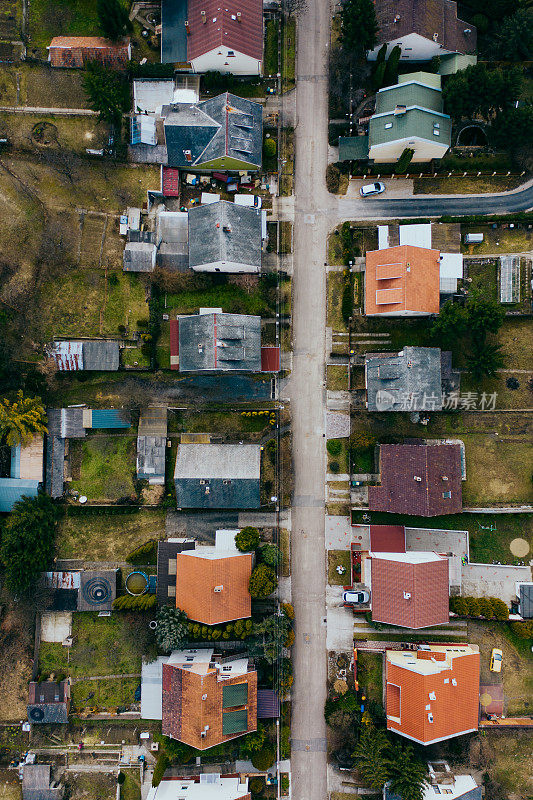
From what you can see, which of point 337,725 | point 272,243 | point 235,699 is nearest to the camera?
point 235,699

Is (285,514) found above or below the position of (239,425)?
below

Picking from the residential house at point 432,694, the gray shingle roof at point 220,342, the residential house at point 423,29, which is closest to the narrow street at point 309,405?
the gray shingle roof at point 220,342

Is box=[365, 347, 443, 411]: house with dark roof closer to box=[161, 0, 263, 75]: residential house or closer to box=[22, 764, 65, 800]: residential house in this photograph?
box=[161, 0, 263, 75]: residential house

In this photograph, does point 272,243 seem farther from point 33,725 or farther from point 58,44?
point 33,725

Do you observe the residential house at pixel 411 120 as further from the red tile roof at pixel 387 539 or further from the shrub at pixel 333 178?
the red tile roof at pixel 387 539

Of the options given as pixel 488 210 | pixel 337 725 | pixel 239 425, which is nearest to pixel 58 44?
pixel 239 425

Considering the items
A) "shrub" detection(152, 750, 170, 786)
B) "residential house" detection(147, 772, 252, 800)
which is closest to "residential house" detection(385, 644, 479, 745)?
"residential house" detection(147, 772, 252, 800)

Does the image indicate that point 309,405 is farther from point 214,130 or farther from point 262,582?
point 214,130
